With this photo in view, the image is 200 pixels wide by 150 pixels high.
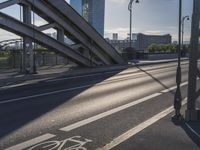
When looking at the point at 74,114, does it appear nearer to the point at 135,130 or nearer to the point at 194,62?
the point at 135,130

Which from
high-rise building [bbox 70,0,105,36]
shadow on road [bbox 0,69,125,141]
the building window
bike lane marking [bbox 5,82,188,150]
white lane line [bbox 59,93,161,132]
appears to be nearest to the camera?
bike lane marking [bbox 5,82,188,150]

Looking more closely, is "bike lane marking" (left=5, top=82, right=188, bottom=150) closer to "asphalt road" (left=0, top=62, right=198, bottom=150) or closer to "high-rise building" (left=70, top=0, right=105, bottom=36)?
"asphalt road" (left=0, top=62, right=198, bottom=150)

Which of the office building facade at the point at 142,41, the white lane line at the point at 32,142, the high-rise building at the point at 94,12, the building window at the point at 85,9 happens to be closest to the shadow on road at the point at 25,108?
the white lane line at the point at 32,142

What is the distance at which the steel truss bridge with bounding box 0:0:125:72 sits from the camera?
97.4 feet

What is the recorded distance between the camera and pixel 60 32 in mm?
34875

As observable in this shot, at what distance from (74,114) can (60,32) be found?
2376cm

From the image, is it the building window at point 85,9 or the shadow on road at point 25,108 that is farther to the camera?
the building window at point 85,9

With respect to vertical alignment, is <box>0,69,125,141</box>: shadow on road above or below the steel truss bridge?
below

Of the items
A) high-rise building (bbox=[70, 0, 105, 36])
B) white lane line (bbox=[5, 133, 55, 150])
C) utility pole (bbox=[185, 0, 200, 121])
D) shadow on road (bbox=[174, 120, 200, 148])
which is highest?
high-rise building (bbox=[70, 0, 105, 36])

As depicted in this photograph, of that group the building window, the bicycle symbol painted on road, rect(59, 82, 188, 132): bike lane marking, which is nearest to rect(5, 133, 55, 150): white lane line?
the bicycle symbol painted on road

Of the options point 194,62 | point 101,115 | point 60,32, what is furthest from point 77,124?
point 60,32

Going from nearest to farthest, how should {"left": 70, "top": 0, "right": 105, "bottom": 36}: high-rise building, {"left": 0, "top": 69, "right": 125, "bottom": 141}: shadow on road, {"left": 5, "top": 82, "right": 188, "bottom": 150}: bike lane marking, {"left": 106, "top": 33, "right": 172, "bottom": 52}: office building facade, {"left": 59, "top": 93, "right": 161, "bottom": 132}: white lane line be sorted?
{"left": 5, "top": 82, "right": 188, "bottom": 150}: bike lane marking < {"left": 59, "top": 93, "right": 161, "bottom": 132}: white lane line < {"left": 0, "top": 69, "right": 125, "bottom": 141}: shadow on road < {"left": 70, "top": 0, "right": 105, "bottom": 36}: high-rise building < {"left": 106, "top": 33, "right": 172, "bottom": 52}: office building facade

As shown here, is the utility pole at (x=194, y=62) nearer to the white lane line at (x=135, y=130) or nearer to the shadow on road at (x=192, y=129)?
the shadow on road at (x=192, y=129)

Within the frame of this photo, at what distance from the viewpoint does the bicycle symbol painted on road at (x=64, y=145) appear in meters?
7.89
